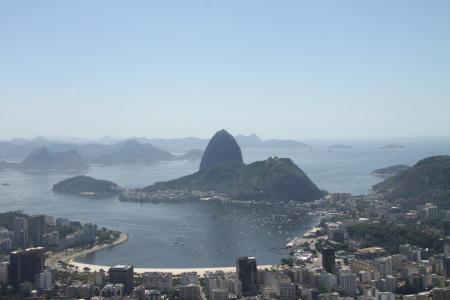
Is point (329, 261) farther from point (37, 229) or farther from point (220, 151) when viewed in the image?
point (220, 151)

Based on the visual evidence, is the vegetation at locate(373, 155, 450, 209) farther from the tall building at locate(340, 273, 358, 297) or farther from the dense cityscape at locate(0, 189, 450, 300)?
the tall building at locate(340, 273, 358, 297)

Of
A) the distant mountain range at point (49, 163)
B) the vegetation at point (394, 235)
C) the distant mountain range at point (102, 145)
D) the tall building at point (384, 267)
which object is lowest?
the tall building at point (384, 267)

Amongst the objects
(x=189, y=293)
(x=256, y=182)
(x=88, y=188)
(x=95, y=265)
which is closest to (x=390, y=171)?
(x=256, y=182)

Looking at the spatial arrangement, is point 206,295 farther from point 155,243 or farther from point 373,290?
point 155,243

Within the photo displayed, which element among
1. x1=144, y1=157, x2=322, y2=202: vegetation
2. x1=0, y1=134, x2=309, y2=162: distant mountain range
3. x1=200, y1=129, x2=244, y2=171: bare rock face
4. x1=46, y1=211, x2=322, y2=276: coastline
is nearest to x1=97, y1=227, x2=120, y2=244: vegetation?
x1=46, y1=211, x2=322, y2=276: coastline

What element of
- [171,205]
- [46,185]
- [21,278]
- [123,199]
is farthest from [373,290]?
[46,185]

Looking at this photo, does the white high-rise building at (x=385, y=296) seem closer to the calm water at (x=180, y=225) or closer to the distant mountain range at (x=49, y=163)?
the calm water at (x=180, y=225)

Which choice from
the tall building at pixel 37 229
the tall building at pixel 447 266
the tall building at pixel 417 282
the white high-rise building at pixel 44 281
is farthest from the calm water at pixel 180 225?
the tall building at pixel 447 266
